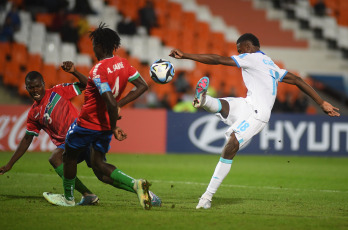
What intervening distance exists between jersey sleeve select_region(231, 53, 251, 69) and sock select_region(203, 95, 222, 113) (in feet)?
1.99

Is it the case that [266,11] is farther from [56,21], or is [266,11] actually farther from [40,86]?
[40,86]

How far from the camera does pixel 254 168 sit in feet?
44.8

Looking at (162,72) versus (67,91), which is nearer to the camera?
(162,72)

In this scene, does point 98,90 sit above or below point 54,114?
above

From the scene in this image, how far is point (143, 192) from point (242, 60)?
2142 mm

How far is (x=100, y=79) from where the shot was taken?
20.8 ft

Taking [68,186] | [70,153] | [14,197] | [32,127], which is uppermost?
[32,127]


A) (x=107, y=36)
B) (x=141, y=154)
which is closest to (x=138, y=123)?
(x=141, y=154)

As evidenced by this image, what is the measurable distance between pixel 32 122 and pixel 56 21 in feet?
40.8

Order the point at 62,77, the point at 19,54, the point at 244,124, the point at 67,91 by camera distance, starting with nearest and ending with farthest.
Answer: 1. the point at 244,124
2. the point at 67,91
3. the point at 19,54
4. the point at 62,77

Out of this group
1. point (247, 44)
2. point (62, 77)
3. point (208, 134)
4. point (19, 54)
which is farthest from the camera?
point (62, 77)

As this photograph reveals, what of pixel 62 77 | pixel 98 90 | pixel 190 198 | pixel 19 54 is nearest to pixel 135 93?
pixel 98 90

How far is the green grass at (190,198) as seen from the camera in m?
5.90

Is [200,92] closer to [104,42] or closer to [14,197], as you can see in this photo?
[104,42]
